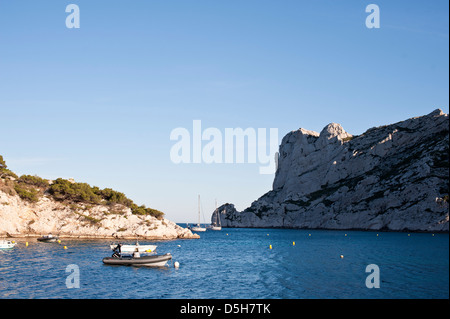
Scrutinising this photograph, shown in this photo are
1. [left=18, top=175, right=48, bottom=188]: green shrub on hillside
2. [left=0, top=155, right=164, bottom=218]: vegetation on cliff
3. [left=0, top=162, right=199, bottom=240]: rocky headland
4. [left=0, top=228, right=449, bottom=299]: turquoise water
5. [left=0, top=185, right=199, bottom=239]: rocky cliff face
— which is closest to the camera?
[left=0, top=228, right=449, bottom=299]: turquoise water

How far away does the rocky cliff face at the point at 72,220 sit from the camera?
320 ft

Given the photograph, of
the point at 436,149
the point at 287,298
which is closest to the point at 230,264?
the point at 287,298

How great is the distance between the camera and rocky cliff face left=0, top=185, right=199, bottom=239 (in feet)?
320

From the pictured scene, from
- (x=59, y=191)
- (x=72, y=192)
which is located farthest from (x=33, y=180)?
(x=72, y=192)

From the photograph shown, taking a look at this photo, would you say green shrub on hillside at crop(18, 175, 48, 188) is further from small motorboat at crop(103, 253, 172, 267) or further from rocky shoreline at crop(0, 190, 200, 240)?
small motorboat at crop(103, 253, 172, 267)

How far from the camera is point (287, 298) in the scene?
3578 centimetres

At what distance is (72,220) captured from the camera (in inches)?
4178

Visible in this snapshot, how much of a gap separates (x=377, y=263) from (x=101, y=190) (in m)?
91.1

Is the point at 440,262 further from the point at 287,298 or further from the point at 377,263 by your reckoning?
the point at 377,263

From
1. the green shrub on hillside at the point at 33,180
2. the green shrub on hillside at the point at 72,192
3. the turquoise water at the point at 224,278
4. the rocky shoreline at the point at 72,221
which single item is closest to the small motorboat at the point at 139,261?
the turquoise water at the point at 224,278

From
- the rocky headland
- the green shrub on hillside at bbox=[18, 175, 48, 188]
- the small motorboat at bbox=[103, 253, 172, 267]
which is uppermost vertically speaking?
the green shrub on hillside at bbox=[18, 175, 48, 188]

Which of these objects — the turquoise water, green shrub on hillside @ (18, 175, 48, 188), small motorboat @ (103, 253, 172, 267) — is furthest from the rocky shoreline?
small motorboat @ (103, 253, 172, 267)

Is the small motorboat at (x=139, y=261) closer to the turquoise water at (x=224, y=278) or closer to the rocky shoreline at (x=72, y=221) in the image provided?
the turquoise water at (x=224, y=278)

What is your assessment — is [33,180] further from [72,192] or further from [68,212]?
[68,212]
